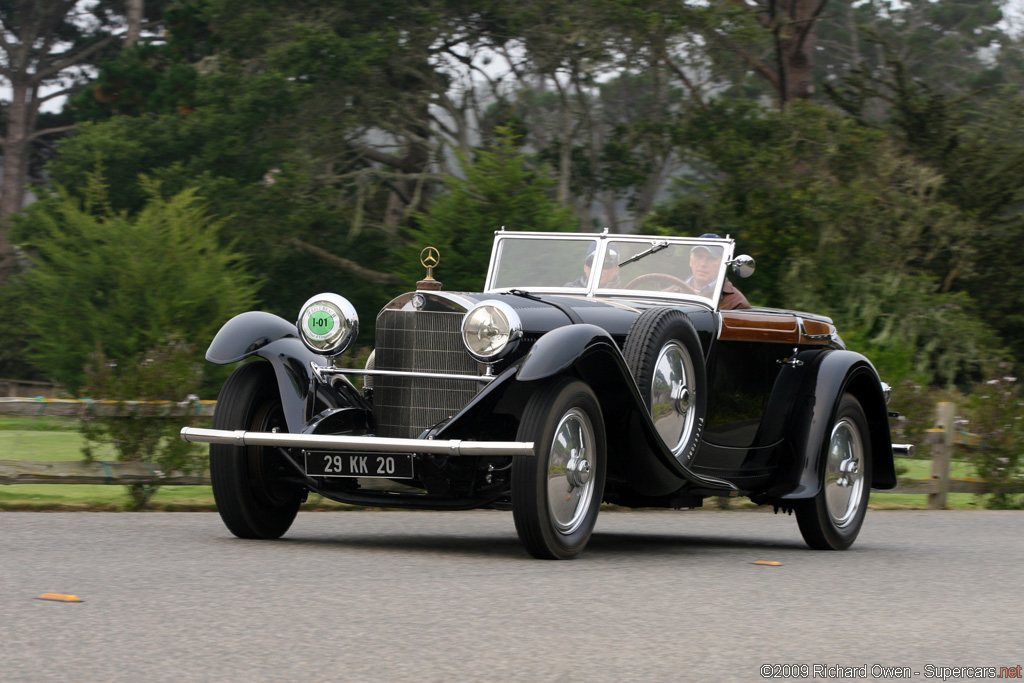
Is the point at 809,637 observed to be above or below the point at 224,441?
below

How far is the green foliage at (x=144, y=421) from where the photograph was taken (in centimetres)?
912

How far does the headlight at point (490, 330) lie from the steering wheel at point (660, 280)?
1.79 metres

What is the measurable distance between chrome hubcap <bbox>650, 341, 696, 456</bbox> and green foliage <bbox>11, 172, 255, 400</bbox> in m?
14.8

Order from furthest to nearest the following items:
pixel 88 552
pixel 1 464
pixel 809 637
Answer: pixel 1 464 < pixel 88 552 < pixel 809 637

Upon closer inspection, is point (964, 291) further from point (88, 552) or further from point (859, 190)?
point (88, 552)

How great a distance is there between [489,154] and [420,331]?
18075mm

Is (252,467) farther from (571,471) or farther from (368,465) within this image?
(571,471)

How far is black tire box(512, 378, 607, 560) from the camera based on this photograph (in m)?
6.12

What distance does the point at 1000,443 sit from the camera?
12.4 m

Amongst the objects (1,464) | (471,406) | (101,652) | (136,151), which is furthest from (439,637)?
(136,151)

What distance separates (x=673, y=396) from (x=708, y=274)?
1302 millimetres

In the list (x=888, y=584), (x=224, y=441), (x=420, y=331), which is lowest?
(x=888, y=584)

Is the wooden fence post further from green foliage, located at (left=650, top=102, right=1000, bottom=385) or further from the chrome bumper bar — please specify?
green foliage, located at (left=650, top=102, right=1000, bottom=385)

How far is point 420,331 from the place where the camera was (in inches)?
278
